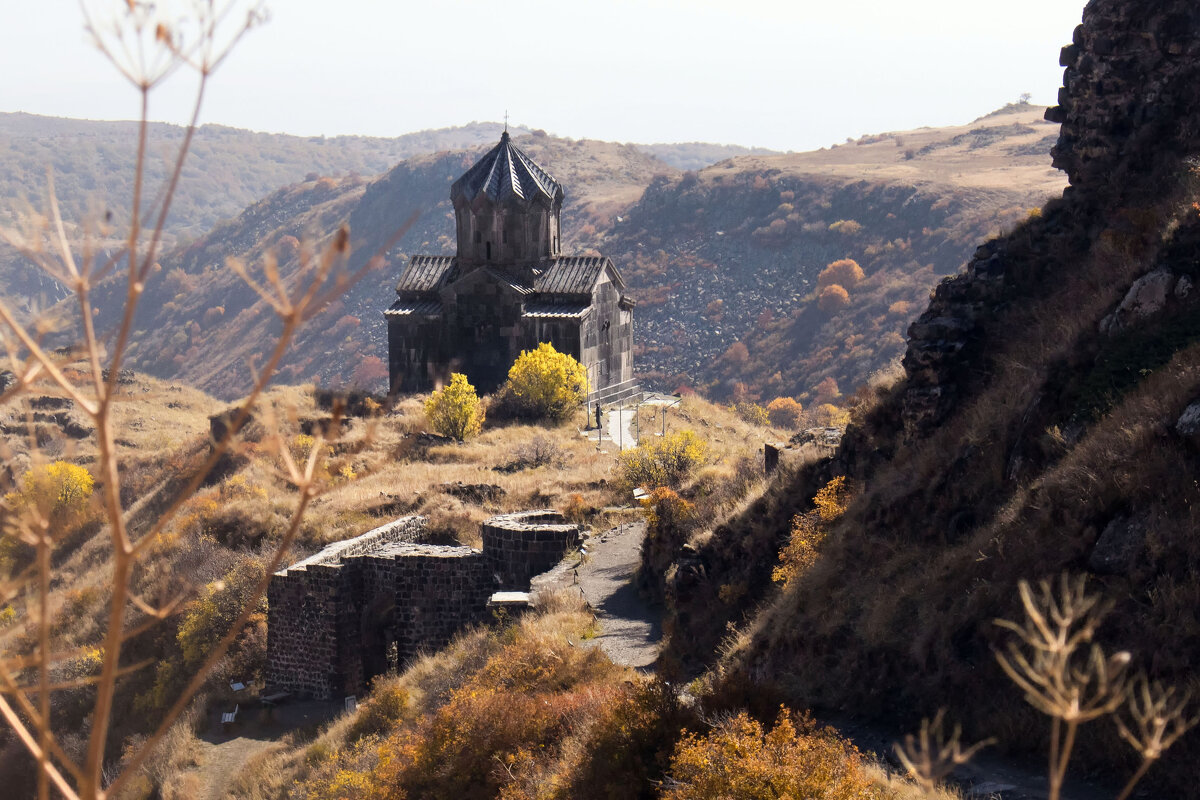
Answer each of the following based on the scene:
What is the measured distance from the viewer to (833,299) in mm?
61000

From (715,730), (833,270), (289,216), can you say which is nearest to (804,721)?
(715,730)

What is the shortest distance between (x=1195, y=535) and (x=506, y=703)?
18.5 ft

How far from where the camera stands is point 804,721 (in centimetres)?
717

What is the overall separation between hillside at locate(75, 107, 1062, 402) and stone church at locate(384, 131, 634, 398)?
25066 mm

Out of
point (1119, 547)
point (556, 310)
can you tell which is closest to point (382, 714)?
point (1119, 547)

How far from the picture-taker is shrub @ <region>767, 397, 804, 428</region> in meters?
47.5

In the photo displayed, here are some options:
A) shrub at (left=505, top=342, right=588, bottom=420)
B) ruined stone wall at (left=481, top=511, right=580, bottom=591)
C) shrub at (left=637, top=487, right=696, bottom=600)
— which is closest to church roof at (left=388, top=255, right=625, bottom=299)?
shrub at (left=505, top=342, right=588, bottom=420)

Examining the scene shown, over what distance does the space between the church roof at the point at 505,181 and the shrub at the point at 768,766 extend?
23.8m

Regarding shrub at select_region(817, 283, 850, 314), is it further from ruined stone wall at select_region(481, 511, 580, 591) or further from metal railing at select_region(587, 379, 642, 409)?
ruined stone wall at select_region(481, 511, 580, 591)

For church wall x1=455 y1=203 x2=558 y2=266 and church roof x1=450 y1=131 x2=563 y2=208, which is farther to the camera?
church wall x1=455 y1=203 x2=558 y2=266

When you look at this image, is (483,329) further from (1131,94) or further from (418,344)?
(1131,94)

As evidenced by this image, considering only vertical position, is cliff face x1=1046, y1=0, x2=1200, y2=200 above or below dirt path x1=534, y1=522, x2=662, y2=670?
above

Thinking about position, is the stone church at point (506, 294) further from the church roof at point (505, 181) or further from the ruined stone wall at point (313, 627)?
the ruined stone wall at point (313, 627)

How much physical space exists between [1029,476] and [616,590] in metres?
5.98
